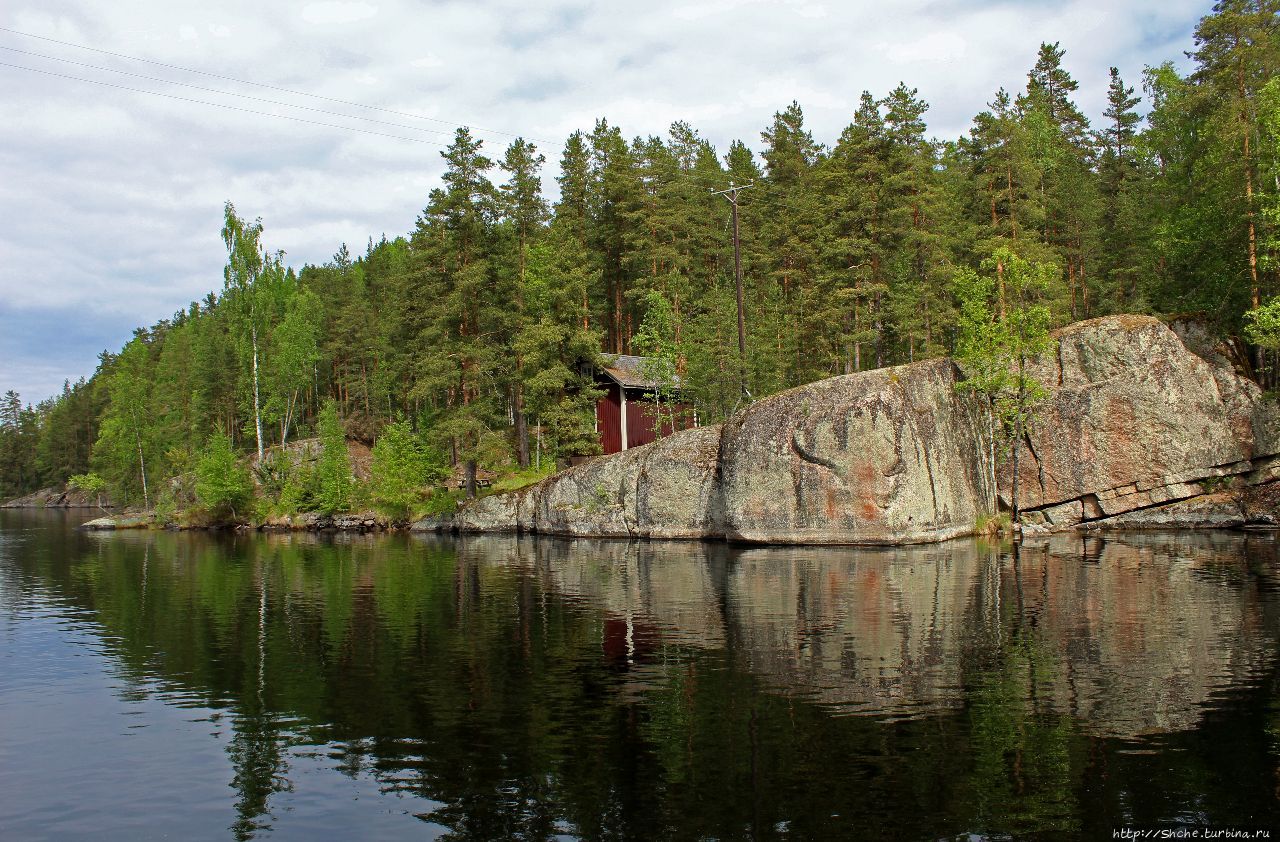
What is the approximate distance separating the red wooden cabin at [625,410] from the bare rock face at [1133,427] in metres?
19.9

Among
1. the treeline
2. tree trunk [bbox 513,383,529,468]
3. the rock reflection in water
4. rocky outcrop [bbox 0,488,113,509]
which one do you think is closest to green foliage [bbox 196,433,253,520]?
the treeline

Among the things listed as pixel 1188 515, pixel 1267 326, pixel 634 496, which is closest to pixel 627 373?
pixel 634 496

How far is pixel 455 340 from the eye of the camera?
1977 inches

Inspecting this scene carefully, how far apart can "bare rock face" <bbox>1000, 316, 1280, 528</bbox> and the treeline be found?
9.10 ft

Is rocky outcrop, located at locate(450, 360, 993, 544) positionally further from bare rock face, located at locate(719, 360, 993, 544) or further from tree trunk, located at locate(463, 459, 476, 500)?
tree trunk, located at locate(463, 459, 476, 500)

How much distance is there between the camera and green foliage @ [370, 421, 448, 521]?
52.8m

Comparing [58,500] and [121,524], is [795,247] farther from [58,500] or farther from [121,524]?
[58,500]

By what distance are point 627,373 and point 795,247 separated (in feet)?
49.2

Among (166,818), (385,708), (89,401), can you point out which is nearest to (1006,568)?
(385,708)

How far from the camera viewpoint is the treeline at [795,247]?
38281mm

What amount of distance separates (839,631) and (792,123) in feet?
186

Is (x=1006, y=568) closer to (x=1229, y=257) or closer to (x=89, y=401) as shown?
(x=1229, y=257)

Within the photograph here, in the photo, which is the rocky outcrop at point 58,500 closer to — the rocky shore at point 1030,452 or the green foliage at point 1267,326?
the rocky shore at point 1030,452

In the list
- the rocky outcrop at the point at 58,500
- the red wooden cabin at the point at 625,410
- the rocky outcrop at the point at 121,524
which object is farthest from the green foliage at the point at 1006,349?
the rocky outcrop at the point at 58,500
